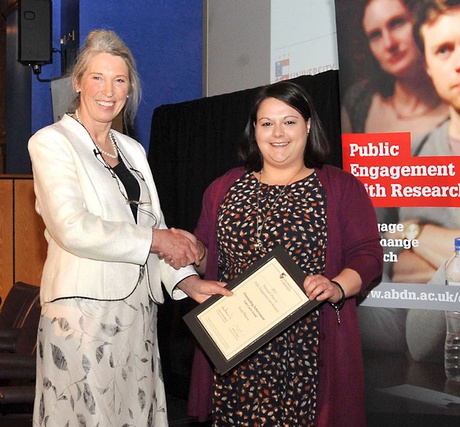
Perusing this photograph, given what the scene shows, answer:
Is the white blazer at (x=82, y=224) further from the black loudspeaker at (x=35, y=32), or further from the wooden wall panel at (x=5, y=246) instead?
the black loudspeaker at (x=35, y=32)

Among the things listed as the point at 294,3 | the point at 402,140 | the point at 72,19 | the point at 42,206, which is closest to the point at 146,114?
the point at 72,19

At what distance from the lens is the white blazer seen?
101 inches

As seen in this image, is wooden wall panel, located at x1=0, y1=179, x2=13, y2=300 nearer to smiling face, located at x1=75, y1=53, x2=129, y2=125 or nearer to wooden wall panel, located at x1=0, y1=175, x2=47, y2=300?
wooden wall panel, located at x1=0, y1=175, x2=47, y2=300

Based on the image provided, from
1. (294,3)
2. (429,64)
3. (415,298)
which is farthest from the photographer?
(294,3)

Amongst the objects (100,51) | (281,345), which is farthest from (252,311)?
(100,51)

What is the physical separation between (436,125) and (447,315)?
0.79 m

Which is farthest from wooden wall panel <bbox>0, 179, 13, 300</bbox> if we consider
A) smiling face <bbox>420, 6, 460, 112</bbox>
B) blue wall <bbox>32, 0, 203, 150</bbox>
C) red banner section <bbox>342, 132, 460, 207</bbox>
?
smiling face <bbox>420, 6, 460, 112</bbox>

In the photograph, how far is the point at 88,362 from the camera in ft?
8.58

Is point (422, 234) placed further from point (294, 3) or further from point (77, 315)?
point (294, 3)

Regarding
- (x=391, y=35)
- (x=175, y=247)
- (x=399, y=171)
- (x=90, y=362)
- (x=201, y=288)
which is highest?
(x=391, y=35)

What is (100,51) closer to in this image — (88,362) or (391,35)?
(88,362)

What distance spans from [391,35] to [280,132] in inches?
30.6

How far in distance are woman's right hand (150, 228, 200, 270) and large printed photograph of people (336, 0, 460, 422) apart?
102 centimetres

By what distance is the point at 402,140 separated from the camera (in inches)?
131
